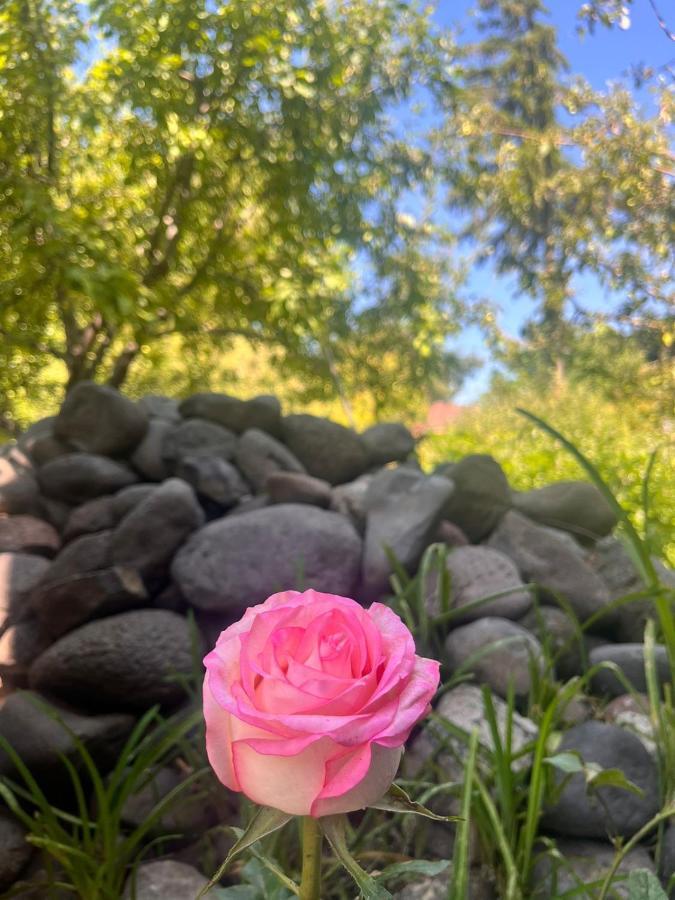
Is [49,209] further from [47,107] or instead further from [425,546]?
[425,546]

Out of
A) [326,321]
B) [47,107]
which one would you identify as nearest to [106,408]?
[47,107]

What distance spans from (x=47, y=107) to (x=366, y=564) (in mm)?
1814

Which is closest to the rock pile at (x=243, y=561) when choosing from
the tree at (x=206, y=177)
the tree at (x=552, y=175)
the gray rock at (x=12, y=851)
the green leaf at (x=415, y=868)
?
the gray rock at (x=12, y=851)

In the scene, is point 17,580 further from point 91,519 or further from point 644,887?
point 644,887

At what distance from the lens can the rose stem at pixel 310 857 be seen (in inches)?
15.6

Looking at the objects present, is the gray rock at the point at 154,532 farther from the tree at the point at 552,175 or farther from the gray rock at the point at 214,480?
the tree at the point at 552,175

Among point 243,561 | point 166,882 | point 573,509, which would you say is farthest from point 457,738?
point 573,509

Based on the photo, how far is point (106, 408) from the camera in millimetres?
2262

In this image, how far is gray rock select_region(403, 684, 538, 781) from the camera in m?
1.22

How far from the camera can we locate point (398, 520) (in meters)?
1.80

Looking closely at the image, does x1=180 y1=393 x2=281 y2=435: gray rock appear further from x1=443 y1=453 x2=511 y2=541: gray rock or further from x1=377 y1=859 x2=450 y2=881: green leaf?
x1=377 y1=859 x2=450 y2=881: green leaf

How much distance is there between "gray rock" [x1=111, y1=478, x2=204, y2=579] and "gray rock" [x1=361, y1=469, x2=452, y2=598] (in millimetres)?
460

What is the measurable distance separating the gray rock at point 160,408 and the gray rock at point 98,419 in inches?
13.3

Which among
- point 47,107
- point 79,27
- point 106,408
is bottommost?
point 106,408
